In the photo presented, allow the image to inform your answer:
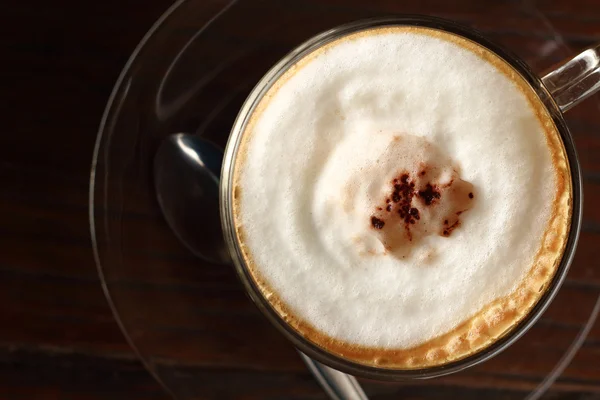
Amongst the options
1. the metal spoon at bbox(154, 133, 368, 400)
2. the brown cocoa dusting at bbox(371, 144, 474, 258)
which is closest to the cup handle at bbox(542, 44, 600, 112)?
the brown cocoa dusting at bbox(371, 144, 474, 258)

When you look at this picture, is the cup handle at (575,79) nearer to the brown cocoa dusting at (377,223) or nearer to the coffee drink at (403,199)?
the coffee drink at (403,199)

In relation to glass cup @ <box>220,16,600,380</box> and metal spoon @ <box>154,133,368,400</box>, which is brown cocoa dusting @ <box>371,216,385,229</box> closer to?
glass cup @ <box>220,16,600,380</box>

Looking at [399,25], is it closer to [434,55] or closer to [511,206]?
[434,55]

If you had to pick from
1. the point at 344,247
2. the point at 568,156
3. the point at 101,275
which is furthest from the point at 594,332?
the point at 101,275

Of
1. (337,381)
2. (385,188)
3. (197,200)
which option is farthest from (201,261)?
(385,188)

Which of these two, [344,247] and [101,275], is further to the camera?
[101,275]
